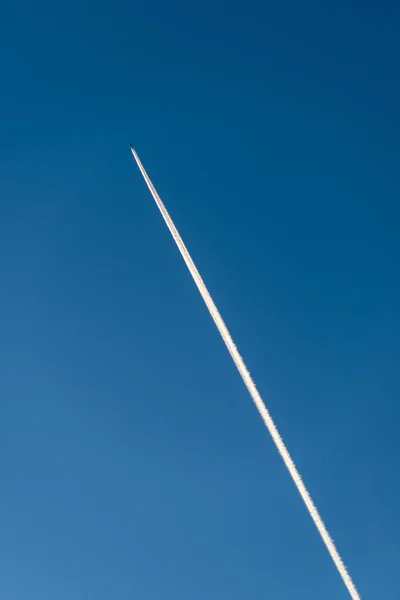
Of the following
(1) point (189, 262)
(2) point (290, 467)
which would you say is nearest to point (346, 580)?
(2) point (290, 467)

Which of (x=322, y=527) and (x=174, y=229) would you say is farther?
(x=174, y=229)

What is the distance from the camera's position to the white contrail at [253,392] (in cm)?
6006

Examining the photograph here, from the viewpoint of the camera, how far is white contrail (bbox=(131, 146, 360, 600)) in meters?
60.1

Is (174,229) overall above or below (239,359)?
above

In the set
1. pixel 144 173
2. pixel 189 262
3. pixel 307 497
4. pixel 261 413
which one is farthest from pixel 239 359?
pixel 144 173

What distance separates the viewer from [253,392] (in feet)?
205

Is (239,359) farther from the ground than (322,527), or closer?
farther from the ground

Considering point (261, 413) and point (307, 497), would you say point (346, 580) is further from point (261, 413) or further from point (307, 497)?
point (261, 413)

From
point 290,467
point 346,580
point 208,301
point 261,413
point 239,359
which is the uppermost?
point 208,301

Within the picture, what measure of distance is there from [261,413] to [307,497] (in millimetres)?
10870

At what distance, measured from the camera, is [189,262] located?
216ft

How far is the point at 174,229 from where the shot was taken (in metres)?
66.7

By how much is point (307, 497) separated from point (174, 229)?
36.2 meters

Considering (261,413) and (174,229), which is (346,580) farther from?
(174,229)
